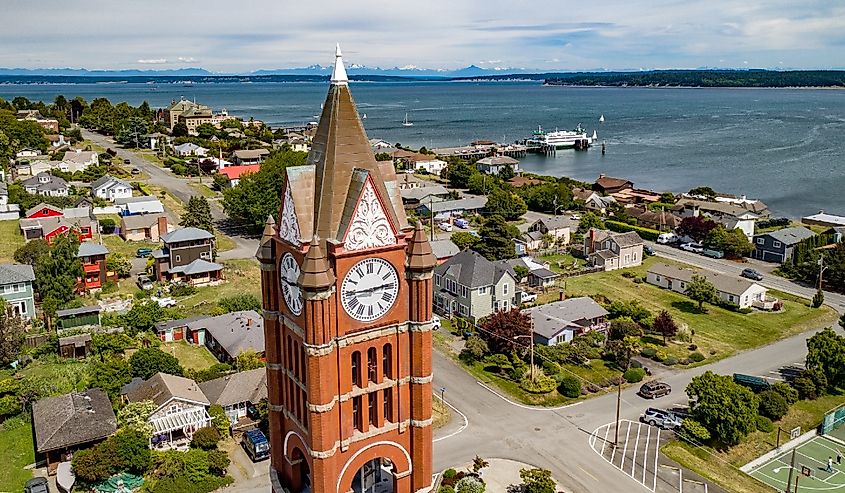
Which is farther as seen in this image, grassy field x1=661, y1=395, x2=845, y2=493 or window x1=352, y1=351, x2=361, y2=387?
grassy field x1=661, y1=395, x2=845, y2=493

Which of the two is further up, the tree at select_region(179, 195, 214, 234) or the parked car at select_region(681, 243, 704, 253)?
the tree at select_region(179, 195, 214, 234)

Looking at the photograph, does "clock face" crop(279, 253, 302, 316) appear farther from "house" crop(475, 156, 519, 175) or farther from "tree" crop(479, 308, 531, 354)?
"house" crop(475, 156, 519, 175)

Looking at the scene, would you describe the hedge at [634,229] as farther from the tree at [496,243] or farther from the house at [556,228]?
the tree at [496,243]

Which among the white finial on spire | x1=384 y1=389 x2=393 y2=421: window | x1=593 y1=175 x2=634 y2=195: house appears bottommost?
x1=593 y1=175 x2=634 y2=195: house

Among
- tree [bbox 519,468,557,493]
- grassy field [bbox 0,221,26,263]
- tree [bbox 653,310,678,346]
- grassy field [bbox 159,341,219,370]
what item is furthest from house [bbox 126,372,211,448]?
grassy field [bbox 0,221,26,263]

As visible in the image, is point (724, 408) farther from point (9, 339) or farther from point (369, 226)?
point (9, 339)

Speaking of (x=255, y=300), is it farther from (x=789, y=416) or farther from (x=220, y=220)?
(x=789, y=416)
